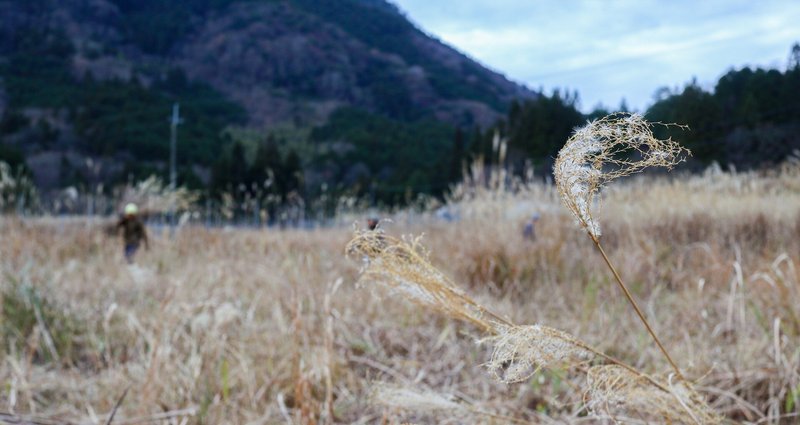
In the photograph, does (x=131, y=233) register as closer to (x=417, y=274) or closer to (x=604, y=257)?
(x=417, y=274)

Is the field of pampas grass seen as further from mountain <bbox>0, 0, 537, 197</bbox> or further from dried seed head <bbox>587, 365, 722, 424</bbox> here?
mountain <bbox>0, 0, 537, 197</bbox>

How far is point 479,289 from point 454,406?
7.98ft

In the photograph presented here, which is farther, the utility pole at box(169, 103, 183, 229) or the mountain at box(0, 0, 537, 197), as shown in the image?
the mountain at box(0, 0, 537, 197)

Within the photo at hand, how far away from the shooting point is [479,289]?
296cm

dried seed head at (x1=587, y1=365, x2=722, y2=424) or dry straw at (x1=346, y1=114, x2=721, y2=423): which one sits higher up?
dry straw at (x1=346, y1=114, x2=721, y2=423)

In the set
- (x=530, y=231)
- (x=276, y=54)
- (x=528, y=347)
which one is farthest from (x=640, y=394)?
(x=276, y=54)

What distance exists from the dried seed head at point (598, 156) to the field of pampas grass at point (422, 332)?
0.09 metres

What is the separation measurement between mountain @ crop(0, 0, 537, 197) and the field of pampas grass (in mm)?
21618

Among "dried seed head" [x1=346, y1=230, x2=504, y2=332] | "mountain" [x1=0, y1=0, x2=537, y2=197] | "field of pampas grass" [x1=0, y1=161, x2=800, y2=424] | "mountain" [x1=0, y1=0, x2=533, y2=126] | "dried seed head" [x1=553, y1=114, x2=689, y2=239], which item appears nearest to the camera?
"dried seed head" [x1=553, y1=114, x2=689, y2=239]

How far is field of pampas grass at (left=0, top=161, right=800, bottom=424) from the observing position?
1091 mm

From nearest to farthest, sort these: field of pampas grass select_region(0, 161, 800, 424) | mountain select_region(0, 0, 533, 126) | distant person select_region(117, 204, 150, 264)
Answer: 1. field of pampas grass select_region(0, 161, 800, 424)
2. distant person select_region(117, 204, 150, 264)
3. mountain select_region(0, 0, 533, 126)

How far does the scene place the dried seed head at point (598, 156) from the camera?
36 centimetres

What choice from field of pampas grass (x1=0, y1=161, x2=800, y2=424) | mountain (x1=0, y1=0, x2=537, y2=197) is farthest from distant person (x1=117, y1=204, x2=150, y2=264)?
mountain (x1=0, y1=0, x2=537, y2=197)

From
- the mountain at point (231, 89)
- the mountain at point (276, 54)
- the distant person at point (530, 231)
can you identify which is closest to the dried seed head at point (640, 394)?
the distant person at point (530, 231)
